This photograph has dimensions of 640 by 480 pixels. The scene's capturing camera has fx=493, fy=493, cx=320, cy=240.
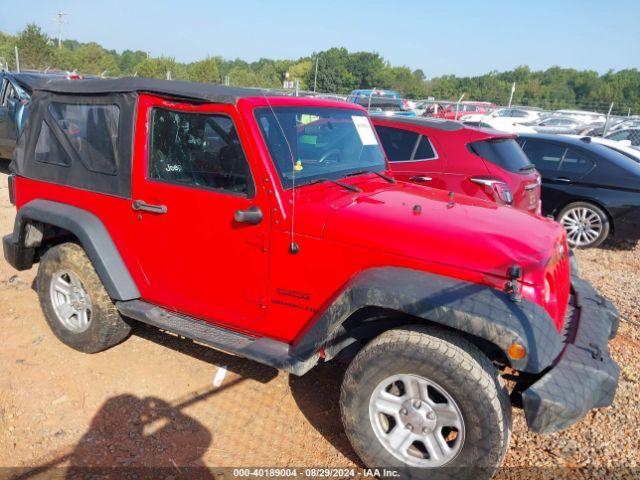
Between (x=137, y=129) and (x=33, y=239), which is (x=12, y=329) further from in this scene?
(x=137, y=129)

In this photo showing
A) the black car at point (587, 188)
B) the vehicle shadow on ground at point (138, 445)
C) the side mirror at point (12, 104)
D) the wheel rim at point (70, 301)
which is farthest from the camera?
the side mirror at point (12, 104)

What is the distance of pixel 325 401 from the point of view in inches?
133

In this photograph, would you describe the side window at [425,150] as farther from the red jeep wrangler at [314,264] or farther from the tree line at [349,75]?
the tree line at [349,75]

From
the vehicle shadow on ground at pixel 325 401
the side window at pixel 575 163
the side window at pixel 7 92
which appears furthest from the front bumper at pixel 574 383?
the side window at pixel 7 92

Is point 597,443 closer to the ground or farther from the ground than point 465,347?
closer to the ground

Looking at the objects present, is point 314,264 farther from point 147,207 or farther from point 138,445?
point 138,445

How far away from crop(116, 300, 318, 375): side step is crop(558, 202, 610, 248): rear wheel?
5.67 m

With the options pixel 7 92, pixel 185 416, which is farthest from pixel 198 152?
pixel 7 92

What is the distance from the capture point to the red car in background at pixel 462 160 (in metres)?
5.60

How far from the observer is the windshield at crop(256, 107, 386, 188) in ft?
9.49

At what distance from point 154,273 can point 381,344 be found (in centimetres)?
170

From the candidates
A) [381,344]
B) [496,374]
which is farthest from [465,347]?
[381,344]

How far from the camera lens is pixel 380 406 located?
8.48ft

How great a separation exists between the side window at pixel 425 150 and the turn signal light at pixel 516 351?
3.92m
